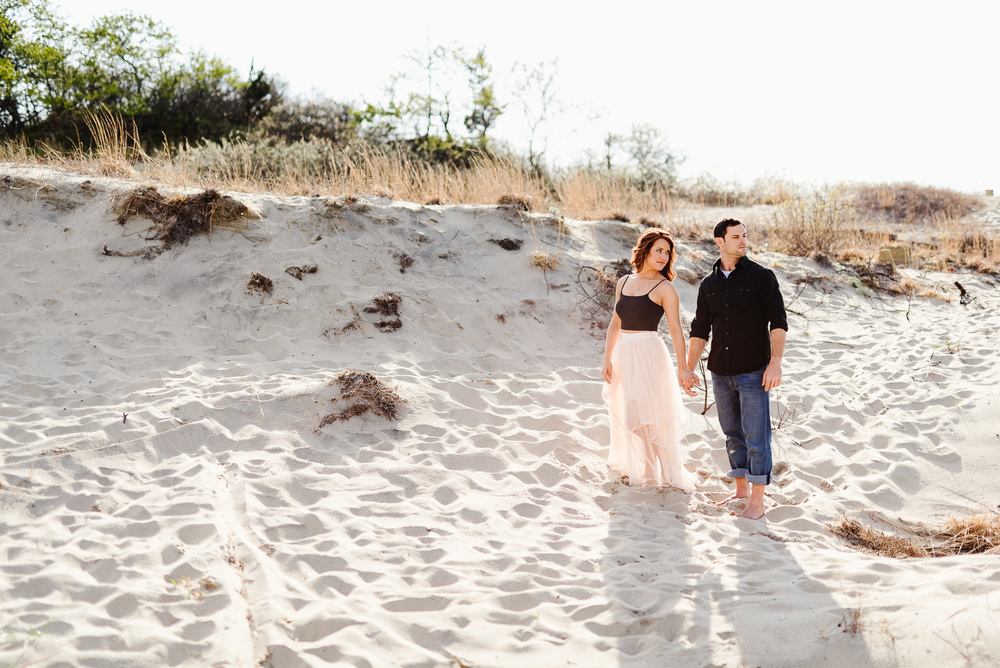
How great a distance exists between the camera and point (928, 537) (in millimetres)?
4203

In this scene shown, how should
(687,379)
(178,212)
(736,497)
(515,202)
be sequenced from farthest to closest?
(515,202), (178,212), (736,497), (687,379)

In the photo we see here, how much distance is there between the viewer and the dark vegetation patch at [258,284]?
778 centimetres

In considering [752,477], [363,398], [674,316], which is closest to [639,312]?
[674,316]

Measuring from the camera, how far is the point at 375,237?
354 inches

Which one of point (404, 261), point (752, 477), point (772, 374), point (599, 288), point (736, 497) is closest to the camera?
point (772, 374)

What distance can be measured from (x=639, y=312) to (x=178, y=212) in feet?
21.3

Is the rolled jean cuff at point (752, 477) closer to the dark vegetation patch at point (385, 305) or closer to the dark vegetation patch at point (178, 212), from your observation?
the dark vegetation patch at point (385, 305)

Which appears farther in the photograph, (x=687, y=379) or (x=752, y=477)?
(x=687, y=379)

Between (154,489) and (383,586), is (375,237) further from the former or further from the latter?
(383,586)

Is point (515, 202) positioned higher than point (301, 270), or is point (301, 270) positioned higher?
A: point (515, 202)

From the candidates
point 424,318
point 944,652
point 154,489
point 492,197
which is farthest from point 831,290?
point 154,489

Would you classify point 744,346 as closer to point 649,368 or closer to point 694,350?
point 694,350

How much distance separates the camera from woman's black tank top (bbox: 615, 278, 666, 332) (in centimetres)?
461

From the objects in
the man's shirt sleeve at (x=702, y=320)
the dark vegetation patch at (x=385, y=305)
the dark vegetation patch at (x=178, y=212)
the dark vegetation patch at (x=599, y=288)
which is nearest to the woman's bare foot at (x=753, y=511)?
the man's shirt sleeve at (x=702, y=320)
